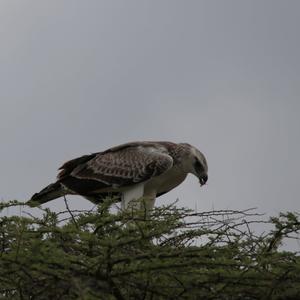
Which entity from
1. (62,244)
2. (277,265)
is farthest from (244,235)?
(62,244)

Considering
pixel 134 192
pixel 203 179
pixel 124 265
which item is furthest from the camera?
pixel 203 179

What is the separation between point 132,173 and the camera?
10.9m

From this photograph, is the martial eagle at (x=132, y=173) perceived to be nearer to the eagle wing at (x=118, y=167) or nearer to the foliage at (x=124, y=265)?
the eagle wing at (x=118, y=167)

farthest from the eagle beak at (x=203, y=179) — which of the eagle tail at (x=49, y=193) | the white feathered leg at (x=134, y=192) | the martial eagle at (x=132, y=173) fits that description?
the eagle tail at (x=49, y=193)

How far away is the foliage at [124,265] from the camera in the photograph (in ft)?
19.2

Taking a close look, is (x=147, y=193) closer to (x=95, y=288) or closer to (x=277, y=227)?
(x=277, y=227)

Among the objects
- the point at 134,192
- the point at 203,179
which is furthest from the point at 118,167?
the point at 203,179

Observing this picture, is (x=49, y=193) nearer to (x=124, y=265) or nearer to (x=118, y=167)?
(x=118, y=167)

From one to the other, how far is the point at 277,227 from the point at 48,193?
454cm

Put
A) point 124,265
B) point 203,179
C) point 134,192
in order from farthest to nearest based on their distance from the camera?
point 203,179
point 134,192
point 124,265

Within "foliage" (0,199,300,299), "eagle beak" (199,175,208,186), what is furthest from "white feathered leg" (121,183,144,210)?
"foliage" (0,199,300,299)

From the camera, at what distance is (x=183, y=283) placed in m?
6.09

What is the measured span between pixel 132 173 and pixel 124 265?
4.94 metres

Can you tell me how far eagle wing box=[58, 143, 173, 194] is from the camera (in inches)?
426
